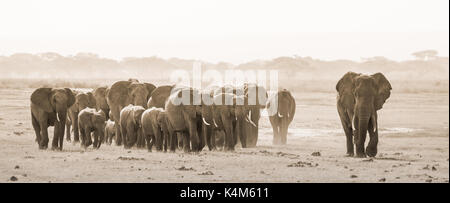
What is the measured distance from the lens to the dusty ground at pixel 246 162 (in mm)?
16344

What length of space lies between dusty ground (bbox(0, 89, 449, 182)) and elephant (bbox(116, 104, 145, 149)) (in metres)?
0.58

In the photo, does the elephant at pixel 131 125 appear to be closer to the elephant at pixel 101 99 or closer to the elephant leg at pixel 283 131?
the elephant leg at pixel 283 131

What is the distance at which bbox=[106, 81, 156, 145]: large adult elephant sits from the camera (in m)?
26.2

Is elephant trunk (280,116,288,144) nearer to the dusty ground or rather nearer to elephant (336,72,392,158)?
the dusty ground

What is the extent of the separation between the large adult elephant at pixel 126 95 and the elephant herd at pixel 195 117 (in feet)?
0.34

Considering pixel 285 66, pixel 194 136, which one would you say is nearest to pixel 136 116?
pixel 194 136

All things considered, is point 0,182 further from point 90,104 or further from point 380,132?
point 380,132

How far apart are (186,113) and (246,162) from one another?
9.57ft

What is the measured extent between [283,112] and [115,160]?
29.0ft

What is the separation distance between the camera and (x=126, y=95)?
88.8ft

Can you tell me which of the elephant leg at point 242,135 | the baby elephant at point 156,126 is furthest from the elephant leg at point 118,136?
the elephant leg at point 242,135

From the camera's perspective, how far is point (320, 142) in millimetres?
27000

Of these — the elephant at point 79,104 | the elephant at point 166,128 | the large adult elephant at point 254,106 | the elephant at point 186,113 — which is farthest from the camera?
the elephant at point 79,104

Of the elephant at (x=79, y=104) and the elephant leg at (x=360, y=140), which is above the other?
the elephant at (x=79, y=104)
